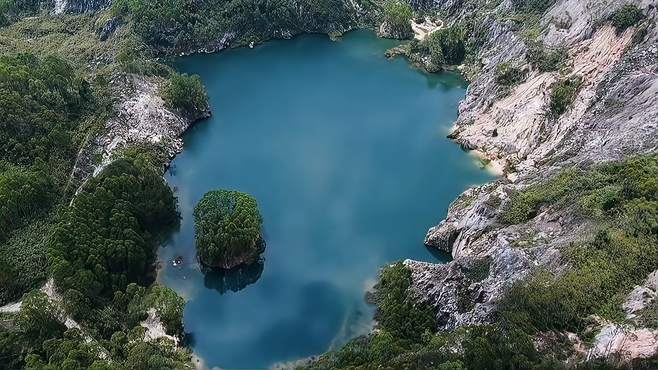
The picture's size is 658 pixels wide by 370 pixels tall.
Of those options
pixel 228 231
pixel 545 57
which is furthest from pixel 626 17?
pixel 228 231

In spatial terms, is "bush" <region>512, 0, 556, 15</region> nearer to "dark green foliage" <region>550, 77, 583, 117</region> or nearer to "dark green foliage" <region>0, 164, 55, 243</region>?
"dark green foliage" <region>550, 77, 583, 117</region>

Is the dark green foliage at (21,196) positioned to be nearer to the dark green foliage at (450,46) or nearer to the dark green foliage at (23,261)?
the dark green foliage at (23,261)

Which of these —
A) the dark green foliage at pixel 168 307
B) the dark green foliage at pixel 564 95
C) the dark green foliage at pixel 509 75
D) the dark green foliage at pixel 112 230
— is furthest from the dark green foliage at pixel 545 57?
the dark green foliage at pixel 168 307

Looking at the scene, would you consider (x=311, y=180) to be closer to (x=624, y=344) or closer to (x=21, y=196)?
(x=21, y=196)

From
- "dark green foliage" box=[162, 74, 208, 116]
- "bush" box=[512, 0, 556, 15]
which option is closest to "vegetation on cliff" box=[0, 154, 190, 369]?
"dark green foliage" box=[162, 74, 208, 116]

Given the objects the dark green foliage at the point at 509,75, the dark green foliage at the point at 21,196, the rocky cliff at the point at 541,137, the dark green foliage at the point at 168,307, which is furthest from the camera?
the dark green foliage at the point at 509,75
